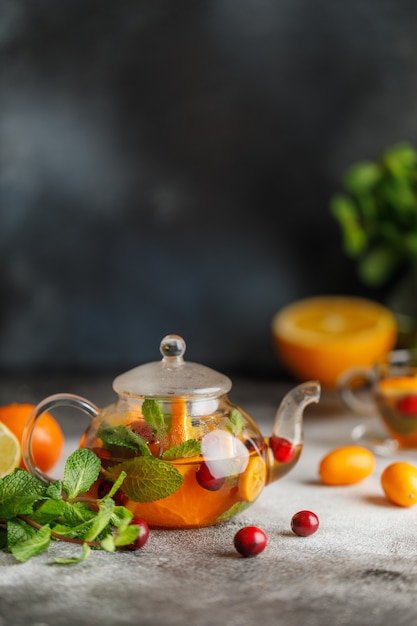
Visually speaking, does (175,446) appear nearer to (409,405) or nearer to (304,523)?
(304,523)

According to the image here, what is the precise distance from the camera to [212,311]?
2451 millimetres

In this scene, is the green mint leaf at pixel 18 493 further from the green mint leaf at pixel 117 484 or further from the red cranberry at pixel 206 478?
the red cranberry at pixel 206 478

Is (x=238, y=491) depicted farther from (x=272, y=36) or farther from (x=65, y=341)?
(x=272, y=36)

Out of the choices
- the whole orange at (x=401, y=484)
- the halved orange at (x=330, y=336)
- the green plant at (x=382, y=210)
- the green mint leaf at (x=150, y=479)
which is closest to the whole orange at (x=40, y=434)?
the green mint leaf at (x=150, y=479)

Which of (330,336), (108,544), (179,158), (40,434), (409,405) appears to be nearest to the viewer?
(108,544)

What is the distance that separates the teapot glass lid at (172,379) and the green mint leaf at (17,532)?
8.7 inches

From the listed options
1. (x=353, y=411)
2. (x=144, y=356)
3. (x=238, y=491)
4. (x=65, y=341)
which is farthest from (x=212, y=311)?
(x=238, y=491)

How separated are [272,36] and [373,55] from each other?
0.83 feet

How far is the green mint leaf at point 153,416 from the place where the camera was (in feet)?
4.22

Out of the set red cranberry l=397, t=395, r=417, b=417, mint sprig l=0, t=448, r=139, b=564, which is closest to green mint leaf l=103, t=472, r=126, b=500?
mint sprig l=0, t=448, r=139, b=564

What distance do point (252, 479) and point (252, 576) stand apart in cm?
17

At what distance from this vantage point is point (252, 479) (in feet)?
4.40

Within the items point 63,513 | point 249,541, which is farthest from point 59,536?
point 249,541

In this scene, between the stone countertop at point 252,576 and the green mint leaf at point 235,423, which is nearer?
the stone countertop at point 252,576
